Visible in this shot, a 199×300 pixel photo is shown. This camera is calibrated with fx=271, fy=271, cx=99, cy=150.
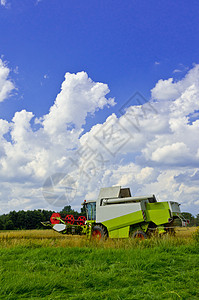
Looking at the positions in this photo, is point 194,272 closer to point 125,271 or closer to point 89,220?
point 125,271

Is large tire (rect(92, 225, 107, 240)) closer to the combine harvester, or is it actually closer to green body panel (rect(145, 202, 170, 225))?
the combine harvester

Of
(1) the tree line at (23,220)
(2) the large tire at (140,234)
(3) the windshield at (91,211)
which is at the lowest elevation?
(2) the large tire at (140,234)

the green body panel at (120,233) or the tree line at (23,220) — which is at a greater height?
the tree line at (23,220)

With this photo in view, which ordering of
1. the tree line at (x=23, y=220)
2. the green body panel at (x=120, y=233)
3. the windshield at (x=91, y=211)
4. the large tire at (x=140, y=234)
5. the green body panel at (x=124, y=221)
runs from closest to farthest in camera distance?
the large tire at (x=140, y=234)
the green body panel at (x=124, y=221)
the green body panel at (x=120, y=233)
the windshield at (x=91, y=211)
the tree line at (x=23, y=220)

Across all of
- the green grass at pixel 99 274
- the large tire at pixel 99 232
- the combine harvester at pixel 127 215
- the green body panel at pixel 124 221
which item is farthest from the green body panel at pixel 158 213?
the green grass at pixel 99 274

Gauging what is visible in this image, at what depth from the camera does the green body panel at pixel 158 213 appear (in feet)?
47.3

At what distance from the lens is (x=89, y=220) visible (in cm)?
1734

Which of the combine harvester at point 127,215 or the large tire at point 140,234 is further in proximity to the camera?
the combine harvester at point 127,215

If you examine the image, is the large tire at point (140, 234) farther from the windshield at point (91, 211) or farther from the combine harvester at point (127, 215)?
the windshield at point (91, 211)

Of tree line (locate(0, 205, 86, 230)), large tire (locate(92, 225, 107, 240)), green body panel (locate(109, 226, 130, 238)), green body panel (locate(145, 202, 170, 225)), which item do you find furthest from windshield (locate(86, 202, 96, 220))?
tree line (locate(0, 205, 86, 230))

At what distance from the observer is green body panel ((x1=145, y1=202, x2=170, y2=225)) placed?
14.4 metres

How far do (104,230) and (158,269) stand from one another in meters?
8.83

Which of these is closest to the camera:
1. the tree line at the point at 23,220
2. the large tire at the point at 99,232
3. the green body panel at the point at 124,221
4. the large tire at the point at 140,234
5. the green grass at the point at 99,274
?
the green grass at the point at 99,274

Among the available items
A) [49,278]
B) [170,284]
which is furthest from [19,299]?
[170,284]
